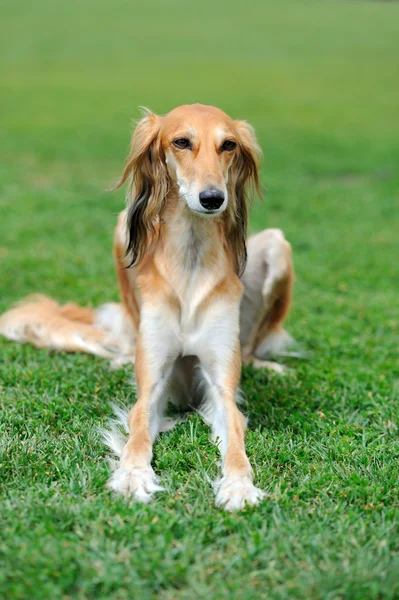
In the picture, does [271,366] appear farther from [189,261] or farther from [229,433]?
[229,433]

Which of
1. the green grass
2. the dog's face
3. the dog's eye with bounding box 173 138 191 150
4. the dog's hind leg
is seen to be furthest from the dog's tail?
the dog's eye with bounding box 173 138 191 150

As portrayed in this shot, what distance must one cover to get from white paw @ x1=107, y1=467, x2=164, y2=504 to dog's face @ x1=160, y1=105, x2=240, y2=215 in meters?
1.36

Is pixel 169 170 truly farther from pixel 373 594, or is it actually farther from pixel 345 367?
pixel 373 594

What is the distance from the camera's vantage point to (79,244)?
9297 mm

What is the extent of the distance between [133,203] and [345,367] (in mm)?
2120

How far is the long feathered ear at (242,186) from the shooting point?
441cm

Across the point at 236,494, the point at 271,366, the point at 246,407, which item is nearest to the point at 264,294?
the point at 271,366

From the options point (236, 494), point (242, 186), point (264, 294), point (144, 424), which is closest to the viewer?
point (236, 494)

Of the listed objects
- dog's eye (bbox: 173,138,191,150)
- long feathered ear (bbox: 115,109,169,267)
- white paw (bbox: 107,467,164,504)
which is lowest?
white paw (bbox: 107,467,164,504)

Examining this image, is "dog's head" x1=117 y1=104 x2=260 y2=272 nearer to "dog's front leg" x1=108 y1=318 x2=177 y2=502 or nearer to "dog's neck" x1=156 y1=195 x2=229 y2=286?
"dog's neck" x1=156 y1=195 x2=229 y2=286

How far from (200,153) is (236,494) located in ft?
5.91

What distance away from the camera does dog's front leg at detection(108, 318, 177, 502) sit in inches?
135

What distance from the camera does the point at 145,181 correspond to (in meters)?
4.34

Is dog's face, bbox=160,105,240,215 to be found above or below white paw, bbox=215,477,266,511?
above
